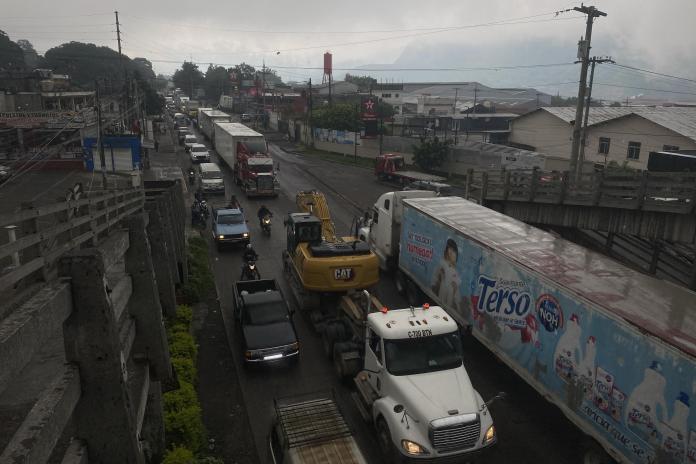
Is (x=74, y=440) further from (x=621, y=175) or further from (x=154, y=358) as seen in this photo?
(x=621, y=175)

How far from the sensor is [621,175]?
17.9 metres

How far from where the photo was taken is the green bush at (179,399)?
9.98 metres

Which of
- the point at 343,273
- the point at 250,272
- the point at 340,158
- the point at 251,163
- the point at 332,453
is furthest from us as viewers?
the point at 340,158

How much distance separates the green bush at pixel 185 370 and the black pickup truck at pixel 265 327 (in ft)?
5.61

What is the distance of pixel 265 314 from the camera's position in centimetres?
1415

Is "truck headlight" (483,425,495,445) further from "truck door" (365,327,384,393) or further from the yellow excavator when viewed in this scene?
the yellow excavator

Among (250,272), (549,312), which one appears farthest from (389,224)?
(549,312)

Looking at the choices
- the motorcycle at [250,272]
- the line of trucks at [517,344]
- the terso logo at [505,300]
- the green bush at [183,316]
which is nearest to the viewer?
the line of trucks at [517,344]

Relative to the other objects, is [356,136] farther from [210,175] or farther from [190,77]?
[190,77]

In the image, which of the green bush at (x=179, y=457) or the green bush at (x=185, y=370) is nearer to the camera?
the green bush at (x=179, y=457)

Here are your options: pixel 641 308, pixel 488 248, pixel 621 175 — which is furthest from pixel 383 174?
pixel 641 308

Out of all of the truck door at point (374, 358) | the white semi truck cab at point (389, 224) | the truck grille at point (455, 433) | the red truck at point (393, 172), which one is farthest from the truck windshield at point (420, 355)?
the red truck at point (393, 172)

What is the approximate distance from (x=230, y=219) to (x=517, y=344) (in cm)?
1685

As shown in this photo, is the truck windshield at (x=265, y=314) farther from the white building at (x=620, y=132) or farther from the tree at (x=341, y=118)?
the tree at (x=341, y=118)
